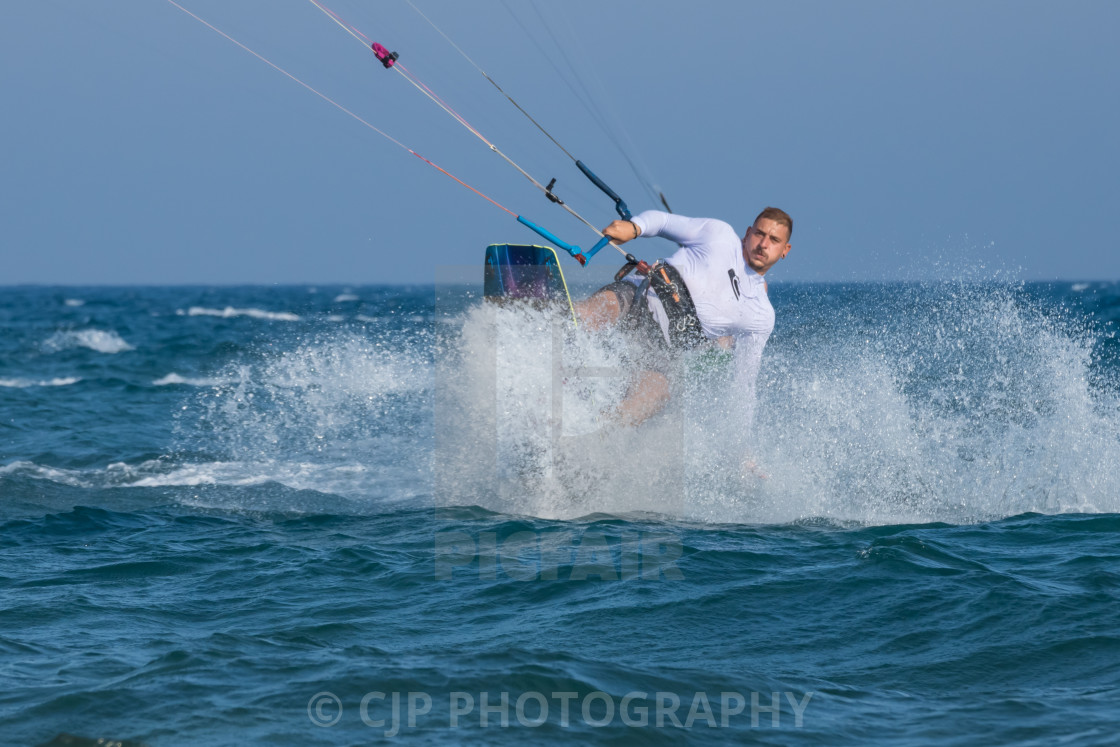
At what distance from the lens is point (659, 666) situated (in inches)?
199

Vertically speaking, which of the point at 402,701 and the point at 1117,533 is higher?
the point at 1117,533

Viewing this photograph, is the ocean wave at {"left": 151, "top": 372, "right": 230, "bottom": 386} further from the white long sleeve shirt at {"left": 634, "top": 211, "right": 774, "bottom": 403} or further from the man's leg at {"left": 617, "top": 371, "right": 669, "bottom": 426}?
the white long sleeve shirt at {"left": 634, "top": 211, "right": 774, "bottom": 403}

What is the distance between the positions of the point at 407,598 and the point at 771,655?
7.06 ft

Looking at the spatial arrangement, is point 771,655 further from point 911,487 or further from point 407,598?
point 911,487

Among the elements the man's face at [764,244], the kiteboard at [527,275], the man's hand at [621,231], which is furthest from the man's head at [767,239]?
the kiteboard at [527,275]

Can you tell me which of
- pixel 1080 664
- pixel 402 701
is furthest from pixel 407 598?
pixel 1080 664

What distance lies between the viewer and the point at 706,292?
7.79 metres

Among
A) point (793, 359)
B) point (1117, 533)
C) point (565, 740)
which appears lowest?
point (565, 740)

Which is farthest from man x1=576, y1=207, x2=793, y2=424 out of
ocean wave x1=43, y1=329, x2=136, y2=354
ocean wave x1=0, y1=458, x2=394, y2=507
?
ocean wave x1=43, y1=329, x2=136, y2=354

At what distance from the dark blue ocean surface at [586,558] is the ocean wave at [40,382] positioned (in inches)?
291

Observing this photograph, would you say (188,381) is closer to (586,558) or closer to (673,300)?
(673,300)

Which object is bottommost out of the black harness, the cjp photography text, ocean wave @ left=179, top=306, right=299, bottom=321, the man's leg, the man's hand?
the cjp photography text

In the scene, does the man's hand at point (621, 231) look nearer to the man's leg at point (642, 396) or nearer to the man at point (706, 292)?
the man at point (706, 292)

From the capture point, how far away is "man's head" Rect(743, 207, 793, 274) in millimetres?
7852
